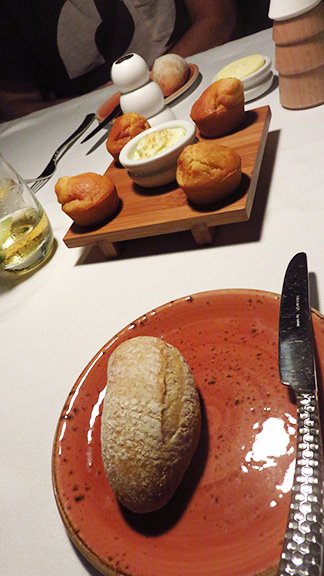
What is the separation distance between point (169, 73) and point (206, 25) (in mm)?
869

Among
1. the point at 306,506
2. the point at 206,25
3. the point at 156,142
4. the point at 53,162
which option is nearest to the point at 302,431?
the point at 306,506

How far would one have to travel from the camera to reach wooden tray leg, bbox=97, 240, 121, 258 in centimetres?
83

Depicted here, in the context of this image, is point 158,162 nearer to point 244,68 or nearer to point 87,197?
point 87,197

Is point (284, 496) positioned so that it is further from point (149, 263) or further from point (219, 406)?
point (149, 263)

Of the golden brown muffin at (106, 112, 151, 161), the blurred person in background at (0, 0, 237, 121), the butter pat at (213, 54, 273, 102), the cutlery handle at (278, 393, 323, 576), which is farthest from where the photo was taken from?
the blurred person in background at (0, 0, 237, 121)

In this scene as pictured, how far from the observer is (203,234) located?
2.45 ft

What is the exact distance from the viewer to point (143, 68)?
104cm

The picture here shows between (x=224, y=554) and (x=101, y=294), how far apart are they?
1.65 feet

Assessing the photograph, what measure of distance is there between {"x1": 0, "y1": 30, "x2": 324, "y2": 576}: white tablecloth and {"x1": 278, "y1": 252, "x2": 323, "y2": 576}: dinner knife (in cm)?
8

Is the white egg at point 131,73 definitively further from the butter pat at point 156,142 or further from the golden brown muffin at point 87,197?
the golden brown muffin at point 87,197

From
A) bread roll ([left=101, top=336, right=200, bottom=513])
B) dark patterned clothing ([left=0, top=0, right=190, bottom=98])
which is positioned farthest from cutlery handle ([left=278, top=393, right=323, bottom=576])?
dark patterned clothing ([left=0, top=0, right=190, bottom=98])

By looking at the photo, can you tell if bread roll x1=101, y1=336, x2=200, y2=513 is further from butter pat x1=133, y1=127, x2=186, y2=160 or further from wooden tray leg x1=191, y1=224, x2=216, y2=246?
butter pat x1=133, y1=127, x2=186, y2=160

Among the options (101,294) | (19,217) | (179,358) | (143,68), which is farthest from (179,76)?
(179,358)

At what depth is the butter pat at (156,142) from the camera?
844mm
